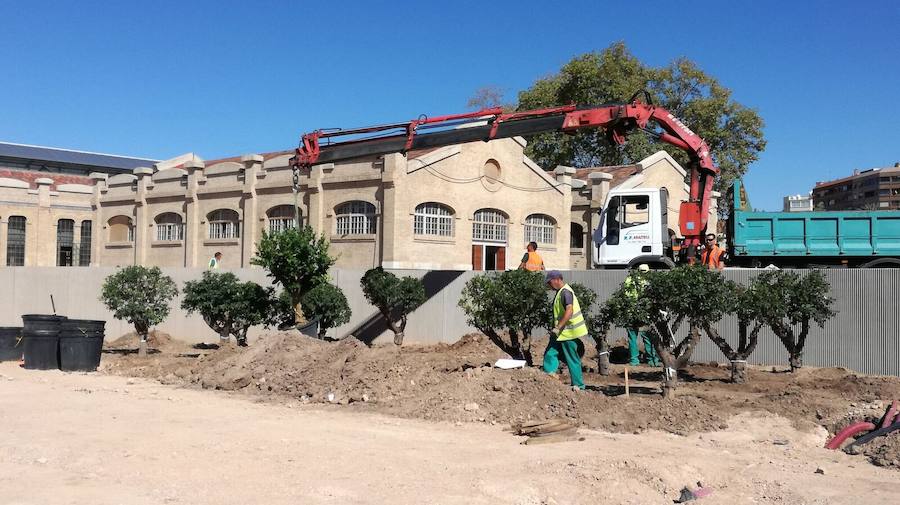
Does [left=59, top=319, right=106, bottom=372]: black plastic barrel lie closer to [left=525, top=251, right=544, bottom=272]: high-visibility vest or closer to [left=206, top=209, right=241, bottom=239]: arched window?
[left=525, top=251, right=544, bottom=272]: high-visibility vest

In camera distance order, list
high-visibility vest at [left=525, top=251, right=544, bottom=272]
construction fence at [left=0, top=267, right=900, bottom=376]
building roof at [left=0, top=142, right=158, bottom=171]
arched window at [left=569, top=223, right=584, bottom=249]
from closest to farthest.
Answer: construction fence at [left=0, top=267, right=900, bottom=376], high-visibility vest at [left=525, top=251, right=544, bottom=272], arched window at [left=569, top=223, right=584, bottom=249], building roof at [left=0, top=142, right=158, bottom=171]

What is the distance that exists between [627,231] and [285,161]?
46.4ft

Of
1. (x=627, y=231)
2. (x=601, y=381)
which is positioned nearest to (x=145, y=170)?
(x=627, y=231)

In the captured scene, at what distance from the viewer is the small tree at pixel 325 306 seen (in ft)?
58.0

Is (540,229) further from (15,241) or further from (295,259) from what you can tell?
(15,241)

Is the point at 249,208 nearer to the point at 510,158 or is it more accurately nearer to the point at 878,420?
the point at 510,158

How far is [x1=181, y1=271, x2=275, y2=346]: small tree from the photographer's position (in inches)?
696

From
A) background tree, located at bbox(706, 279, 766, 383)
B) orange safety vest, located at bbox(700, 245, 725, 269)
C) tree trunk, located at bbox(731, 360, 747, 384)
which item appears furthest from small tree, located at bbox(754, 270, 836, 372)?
orange safety vest, located at bbox(700, 245, 725, 269)

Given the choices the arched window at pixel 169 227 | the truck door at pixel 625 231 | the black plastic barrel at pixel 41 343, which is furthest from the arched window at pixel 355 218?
the black plastic barrel at pixel 41 343

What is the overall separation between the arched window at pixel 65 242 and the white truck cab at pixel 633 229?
33.2 metres

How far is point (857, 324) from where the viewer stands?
47.9ft

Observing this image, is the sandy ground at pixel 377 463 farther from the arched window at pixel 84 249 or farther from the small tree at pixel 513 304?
the arched window at pixel 84 249

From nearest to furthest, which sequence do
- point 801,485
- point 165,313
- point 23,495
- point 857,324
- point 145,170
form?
point 23,495 → point 801,485 → point 857,324 → point 165,313 → point 145,170

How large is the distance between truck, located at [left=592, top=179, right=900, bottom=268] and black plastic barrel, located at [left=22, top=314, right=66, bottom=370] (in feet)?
41.9
